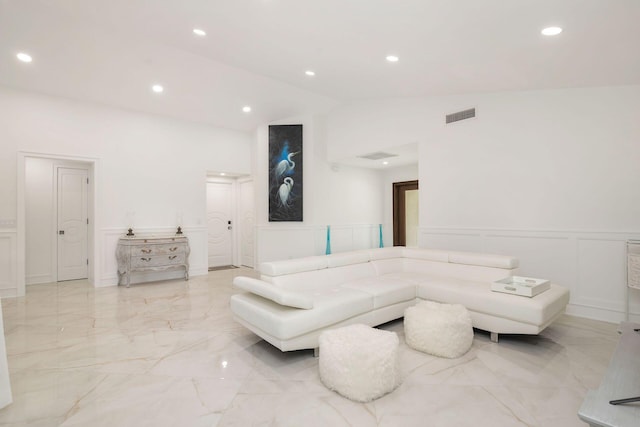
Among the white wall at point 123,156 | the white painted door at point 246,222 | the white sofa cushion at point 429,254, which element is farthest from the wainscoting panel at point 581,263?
the white wall at point 123,156

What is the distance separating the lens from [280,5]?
2.84 m

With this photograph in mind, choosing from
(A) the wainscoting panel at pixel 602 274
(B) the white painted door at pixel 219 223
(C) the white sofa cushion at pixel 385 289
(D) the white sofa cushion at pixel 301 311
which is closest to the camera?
(D) the white sofa cushion at pixel 301 311

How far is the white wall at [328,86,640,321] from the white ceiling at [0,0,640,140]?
289 mm

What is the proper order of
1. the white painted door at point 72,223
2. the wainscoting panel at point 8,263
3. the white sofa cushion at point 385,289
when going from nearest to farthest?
the white sofa cushion at point 385,289, the wainscoting panel at point 8,263, the white painted door at point 72,223

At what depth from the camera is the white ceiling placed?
8.73ft

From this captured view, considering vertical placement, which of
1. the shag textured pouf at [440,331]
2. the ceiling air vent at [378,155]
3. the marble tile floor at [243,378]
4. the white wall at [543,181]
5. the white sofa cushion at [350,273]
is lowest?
the marble tile floor at [243,378]

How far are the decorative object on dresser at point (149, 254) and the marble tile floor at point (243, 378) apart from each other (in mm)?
1760

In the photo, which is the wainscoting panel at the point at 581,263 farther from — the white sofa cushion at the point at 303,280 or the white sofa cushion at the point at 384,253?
the white sofa cushion at the point at 303,280

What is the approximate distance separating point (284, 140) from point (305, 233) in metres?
2.02

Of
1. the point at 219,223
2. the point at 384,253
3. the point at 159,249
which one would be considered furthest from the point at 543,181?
the point at 219,223

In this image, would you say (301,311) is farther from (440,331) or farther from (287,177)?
(287,177)

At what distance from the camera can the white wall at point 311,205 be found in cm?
660

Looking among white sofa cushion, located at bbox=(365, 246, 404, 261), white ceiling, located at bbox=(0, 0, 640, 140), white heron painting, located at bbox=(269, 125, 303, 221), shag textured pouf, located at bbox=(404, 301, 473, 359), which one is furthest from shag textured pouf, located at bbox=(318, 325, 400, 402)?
white heron painting, located at bbox=(269, 125, 303, 221)

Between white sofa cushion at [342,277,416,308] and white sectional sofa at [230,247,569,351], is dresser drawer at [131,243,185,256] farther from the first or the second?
white sofa cushion at [342,277,416,308]
